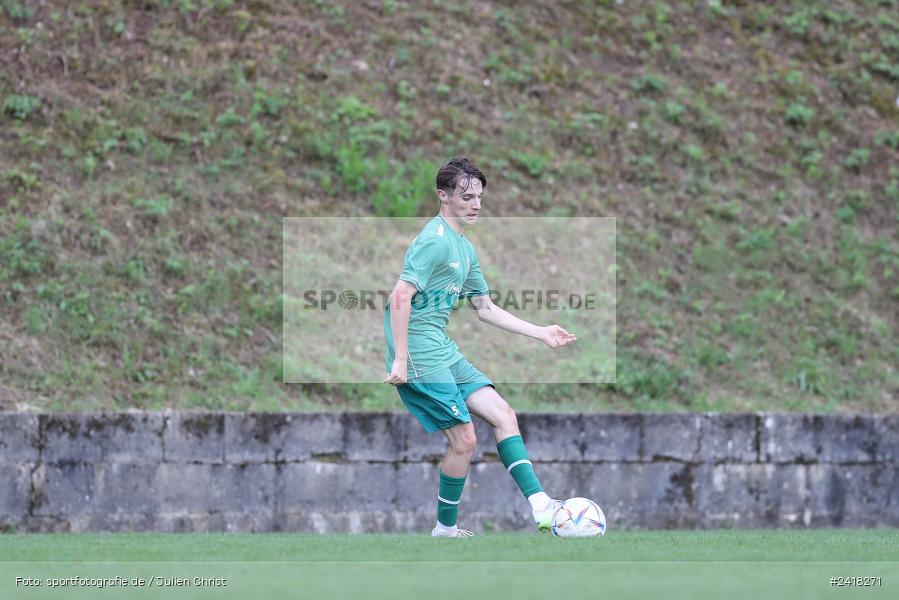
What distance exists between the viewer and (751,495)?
32.1 ft

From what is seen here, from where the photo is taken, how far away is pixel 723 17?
15.4 meters

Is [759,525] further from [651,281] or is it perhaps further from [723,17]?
[723,17]

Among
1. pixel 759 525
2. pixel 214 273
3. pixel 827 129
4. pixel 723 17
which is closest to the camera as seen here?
pixel 759 525

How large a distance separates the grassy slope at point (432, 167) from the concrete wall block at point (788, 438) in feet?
3.11

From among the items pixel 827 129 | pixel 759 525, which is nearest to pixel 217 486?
pixel 759 525

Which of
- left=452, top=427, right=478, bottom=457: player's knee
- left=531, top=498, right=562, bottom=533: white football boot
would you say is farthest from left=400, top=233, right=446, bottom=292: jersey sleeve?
left=531, top=498, right=562, bottom=533: white football boot

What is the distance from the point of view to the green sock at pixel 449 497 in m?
6.98

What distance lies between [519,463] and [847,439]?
403cm

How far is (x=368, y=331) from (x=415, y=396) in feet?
14.0

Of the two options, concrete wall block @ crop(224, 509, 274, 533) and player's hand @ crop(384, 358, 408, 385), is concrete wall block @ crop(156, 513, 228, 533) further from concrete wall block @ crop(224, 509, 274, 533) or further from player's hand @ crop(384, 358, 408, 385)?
player's hand @ crop(384, 358, 408, 385)

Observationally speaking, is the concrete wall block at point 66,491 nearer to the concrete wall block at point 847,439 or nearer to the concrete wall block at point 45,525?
the concrete wall block at point 45,525

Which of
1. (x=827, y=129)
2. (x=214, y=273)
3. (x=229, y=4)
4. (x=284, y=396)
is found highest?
(x=229, y=4)

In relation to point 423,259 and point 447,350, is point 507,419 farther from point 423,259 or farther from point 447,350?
point 423,259

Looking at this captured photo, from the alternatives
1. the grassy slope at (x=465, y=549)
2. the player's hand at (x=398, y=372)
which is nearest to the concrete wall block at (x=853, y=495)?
the grassy slope at (x=465, y=549)
